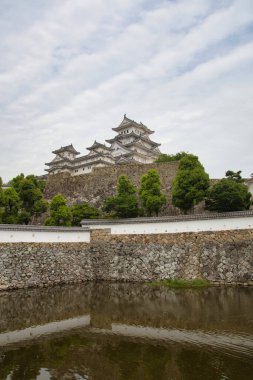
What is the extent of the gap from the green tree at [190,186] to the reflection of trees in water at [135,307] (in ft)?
20.8

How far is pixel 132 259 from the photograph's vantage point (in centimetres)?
1658

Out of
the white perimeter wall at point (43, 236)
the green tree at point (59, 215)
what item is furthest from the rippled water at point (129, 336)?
the green tree at point (59, 215)

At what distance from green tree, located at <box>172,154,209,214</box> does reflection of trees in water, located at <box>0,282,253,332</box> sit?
6326mm

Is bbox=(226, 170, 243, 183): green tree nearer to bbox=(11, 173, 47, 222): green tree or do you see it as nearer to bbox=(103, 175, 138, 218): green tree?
bbox=(103, 175, 138, 218): green tree

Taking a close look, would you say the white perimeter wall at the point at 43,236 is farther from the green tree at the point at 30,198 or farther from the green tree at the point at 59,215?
the green tree at the point at 30,198

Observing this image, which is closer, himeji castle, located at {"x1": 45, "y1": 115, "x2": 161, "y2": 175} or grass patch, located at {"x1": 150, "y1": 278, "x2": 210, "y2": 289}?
grass patch, located at {"x1": 150, "y1": 278, "x2": 210, "y2": 289}

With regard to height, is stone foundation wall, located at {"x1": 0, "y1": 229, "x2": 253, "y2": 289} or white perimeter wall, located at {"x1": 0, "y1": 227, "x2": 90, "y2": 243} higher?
white perimeter wall, located at {"x1": 0, "y1": 227, "x2": 90, "y2": 243}

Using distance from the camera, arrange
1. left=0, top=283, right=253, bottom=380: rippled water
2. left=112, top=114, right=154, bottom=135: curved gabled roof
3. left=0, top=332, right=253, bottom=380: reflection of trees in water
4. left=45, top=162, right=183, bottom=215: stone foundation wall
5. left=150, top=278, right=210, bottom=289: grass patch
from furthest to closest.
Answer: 1. left=112, top=114, right=154, bottom=135: curved gabled roof
2. left=45, top=162, right=183, bottom=215: stone foundation wall
3. left=150, top=278, right=210, bottom=289: grass patch
4. left=0, top=283, right=253, bottom=380: rippled water
5. left=0, top=332, right=253, bottom=380: reflection of trees in water

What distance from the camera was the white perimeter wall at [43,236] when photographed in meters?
15.3

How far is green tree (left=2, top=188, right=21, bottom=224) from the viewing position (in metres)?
19.3

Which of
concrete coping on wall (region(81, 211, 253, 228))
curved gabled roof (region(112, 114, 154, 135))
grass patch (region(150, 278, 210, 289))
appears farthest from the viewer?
curved gabled roof (region(112, 114, 154, 135))

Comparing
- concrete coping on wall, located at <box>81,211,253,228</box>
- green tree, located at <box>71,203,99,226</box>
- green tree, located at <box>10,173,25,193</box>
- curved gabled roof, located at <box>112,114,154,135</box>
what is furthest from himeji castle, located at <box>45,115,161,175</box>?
concrete coping on wall, located at <box>81,211,253,228</box>

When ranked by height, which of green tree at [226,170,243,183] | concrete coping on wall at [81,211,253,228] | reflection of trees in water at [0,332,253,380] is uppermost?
green tree at [226,170,243,183]

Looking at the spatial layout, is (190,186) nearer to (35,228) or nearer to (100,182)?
(35,228)
